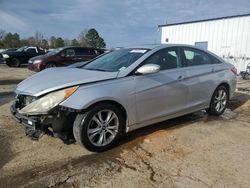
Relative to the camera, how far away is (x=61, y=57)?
1486cm

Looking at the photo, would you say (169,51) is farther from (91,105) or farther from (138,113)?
(91,105)

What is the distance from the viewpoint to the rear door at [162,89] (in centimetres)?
447

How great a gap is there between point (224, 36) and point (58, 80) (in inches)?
628

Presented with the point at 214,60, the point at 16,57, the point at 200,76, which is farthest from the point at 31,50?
the point at 200,76

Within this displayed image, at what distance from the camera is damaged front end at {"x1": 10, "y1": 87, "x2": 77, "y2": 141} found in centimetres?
374

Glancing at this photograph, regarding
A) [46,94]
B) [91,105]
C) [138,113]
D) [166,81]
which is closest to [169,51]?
[166,81]

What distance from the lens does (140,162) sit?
12.5 ft

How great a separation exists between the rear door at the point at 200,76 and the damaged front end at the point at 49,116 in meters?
2.40

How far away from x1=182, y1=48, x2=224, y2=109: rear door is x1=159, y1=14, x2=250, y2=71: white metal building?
476 inches

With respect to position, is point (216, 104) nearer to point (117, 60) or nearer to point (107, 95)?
point (117, 60)

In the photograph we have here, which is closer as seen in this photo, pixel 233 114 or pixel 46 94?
pixel 46 94

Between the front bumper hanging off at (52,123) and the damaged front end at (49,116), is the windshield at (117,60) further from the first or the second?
the front bumper hanging off at (52,123)

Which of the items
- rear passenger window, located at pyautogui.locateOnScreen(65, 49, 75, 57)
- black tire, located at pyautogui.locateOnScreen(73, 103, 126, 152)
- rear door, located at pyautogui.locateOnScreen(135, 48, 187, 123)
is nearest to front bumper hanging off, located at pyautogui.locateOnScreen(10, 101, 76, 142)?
black tire, located at pyautogui.locateOnScreen(73, 103, 126, 152)

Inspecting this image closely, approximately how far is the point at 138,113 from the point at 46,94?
144 centimetres
